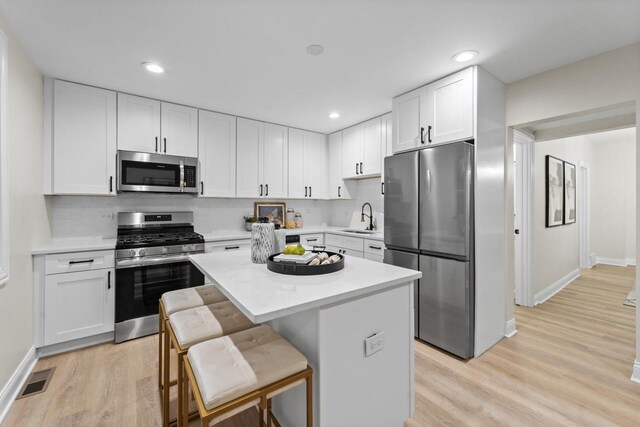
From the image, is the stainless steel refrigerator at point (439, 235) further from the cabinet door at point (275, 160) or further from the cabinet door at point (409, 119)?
the cabinet door at point (275, 160)

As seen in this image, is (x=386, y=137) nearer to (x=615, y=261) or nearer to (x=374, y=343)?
(x=374, y=343)

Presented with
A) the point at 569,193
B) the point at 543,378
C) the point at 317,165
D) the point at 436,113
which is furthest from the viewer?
the point at 569,193

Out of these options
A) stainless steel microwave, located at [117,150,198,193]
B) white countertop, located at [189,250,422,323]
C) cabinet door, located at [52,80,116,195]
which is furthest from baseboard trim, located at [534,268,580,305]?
cabinet door, located at [52,80,116,195]

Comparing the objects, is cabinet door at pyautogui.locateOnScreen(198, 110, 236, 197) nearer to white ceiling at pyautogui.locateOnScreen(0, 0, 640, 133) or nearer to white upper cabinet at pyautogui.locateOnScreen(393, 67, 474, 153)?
white ceiling at pyautogui.locateOnScreen(0, 0, 640, 133)

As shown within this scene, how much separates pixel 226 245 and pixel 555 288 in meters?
4.59

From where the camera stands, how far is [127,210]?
10.6 feet

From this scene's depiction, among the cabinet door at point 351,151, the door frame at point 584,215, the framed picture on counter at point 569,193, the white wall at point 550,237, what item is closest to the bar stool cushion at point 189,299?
the cabinet door at point 351,151

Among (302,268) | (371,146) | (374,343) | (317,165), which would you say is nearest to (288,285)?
(302,268)

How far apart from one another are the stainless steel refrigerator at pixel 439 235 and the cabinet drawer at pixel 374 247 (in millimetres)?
366

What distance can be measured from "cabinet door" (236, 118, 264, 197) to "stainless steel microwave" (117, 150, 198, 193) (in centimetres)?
58

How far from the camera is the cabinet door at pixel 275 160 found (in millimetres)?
3945

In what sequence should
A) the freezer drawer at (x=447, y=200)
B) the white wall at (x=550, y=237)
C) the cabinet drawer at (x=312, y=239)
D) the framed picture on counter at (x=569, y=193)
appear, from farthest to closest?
the framed picture on counter at (x=569, y=193)
the cabinet drawer at (x=312, y=239)
the white wall at (x=550, y=237)
the freezer drawer at (x=447, y=200)

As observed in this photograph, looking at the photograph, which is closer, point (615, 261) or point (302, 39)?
point (302, 39)

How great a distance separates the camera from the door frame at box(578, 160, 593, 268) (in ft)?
17.7
